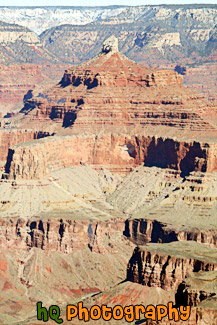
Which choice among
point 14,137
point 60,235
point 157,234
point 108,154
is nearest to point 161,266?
point 157,234

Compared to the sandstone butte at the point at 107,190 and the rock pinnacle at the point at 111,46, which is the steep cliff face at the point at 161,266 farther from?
the rock pinnacle at the point at 111,46

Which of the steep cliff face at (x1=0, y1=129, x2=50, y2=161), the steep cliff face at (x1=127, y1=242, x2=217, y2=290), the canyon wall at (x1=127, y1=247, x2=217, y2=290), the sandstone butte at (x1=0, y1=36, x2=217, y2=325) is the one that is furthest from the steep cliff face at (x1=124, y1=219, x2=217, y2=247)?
the steep cliff face at (x1=0, y1=129, x2=50, y2=161)

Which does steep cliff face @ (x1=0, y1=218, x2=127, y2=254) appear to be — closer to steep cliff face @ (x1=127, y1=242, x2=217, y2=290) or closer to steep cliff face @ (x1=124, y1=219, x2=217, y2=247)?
steep cliff face @ (x1=124, y1=219, x2=217, y2=247)

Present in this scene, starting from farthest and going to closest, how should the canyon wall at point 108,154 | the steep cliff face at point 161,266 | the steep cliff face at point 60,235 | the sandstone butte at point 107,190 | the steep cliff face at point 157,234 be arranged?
the canyon wall at point 108,154
the steep cliff face at point 60,235
the steep cliff face at point 157,234
the sandstone butte at point 107,190
the steep cliff face at point 161,266

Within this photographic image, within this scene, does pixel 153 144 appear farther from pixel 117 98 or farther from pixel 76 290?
pixel 76 290

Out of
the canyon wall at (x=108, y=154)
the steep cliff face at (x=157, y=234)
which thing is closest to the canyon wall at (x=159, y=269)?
the steep cliff face at (x=157, y=234)

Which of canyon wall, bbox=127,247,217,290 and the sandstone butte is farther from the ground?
the sandstone butte

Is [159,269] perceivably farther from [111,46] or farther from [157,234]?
Answer: [111,46]

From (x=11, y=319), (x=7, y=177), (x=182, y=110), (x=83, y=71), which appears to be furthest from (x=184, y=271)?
(x=83, y=71)
